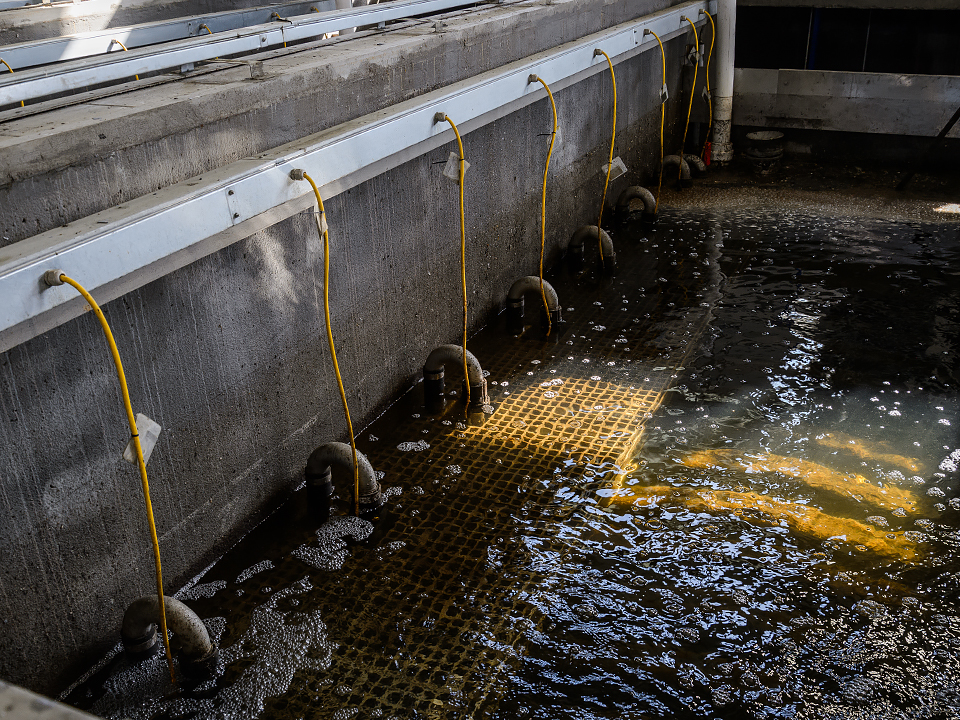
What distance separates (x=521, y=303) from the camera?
5809mm

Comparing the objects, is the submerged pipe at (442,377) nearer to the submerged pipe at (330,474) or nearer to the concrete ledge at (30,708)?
the submerged pipe at (330,474)

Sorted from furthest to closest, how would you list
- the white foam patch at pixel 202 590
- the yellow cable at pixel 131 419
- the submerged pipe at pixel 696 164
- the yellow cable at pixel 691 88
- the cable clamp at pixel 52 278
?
the submerged pipe at pixel 696 164 < the yellow cable at pixel 691 88 < the white foam patch at pixel 202 590 < the yellow cable at pixel 131 419 < the cable clamp at pixel 52 278

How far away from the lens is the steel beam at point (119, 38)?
4.80m

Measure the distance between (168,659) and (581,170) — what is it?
5.21 meters

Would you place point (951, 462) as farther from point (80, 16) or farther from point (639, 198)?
point (80, 16)

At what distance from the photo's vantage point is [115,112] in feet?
9.96

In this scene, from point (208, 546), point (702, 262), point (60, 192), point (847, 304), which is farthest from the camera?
point (702, 262)

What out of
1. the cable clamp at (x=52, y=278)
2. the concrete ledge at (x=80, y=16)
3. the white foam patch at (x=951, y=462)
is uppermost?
the concrete ledge at (x=80, y=16)

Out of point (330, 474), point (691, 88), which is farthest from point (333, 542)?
point (691, 88)

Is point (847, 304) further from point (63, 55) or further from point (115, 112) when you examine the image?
point (63, 55)

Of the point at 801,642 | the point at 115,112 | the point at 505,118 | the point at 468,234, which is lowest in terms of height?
the point at 801,642

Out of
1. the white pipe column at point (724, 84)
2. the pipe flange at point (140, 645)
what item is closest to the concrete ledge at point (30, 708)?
the pipe flange at point (140, 645)

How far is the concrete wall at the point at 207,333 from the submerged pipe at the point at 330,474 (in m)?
0.23

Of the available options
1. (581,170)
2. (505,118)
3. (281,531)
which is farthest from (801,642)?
(581,170)
